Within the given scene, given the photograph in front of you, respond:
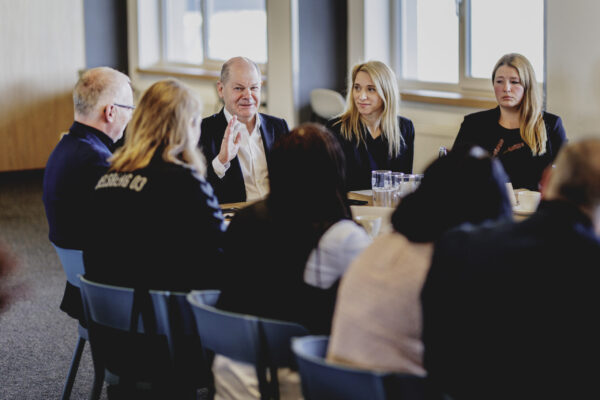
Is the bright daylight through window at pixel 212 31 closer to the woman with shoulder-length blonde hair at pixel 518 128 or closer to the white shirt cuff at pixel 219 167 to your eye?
the woman with shoulder-length blonde hair at pixel 518 128

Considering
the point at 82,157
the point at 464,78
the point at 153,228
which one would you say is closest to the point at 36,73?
the point at 464,78

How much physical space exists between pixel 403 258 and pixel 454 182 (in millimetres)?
203

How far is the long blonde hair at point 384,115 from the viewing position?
4.15 metres

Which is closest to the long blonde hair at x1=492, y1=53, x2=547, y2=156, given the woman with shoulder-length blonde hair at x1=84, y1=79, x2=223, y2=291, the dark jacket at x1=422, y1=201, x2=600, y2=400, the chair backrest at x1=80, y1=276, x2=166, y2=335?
the woman with shoulder-length blonde hair at x1=84, y1=79, x2=223, y2=291

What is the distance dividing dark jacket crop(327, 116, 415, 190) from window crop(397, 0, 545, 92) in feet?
4.65

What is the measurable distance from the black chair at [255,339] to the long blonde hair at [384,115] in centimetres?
224

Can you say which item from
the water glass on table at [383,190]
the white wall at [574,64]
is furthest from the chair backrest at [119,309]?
the white wall at [574,64]

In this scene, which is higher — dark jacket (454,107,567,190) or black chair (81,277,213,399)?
Result: dark jacket (454,107,567,190)

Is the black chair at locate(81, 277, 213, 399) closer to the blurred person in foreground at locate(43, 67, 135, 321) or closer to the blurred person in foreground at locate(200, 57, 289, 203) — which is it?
the blurred person in foreground at locate(43, 67, 135, 321)

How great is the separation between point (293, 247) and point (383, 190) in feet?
4.27

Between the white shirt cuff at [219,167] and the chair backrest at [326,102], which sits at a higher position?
the chair backrest at [326,102]

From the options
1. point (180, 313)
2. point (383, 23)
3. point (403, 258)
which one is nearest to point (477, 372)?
point (403, 258)

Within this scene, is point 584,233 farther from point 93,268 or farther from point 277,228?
point 93,268

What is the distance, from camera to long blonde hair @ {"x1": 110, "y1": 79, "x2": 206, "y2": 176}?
8.16ft
